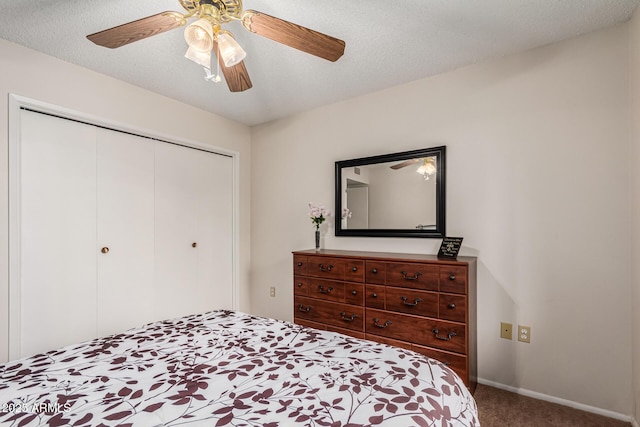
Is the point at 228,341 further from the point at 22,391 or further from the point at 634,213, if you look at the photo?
the point at 634,213

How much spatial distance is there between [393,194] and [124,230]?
7.49 ft

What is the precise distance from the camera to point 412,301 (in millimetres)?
2238

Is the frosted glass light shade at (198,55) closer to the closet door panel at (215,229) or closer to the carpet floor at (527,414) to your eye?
the closet door panel at (215,229)

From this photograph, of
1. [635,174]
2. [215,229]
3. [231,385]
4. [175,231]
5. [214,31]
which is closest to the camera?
[231,385]

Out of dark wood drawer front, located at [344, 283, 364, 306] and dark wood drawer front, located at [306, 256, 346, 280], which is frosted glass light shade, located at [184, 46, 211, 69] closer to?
dark wood drawer front, located at [306, 256, 346, 280]

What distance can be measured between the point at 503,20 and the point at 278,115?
2.20m

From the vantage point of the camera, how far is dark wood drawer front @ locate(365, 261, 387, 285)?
2.36m

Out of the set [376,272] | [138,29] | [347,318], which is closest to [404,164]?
[376,272]

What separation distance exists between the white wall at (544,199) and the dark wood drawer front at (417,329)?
0.42 m

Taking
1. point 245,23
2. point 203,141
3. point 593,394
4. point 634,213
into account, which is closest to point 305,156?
point 203,141

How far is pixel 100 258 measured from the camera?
8.39ft

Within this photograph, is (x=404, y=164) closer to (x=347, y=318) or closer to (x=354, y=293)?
(x=354, y=293)

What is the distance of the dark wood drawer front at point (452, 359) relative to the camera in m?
2.04

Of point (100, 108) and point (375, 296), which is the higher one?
point (100, 108)
